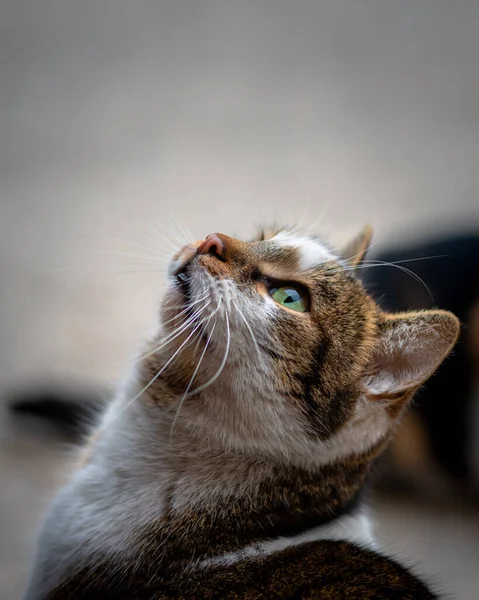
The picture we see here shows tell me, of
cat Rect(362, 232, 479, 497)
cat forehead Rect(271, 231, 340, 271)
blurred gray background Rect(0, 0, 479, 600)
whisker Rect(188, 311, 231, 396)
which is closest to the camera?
whisker Rect(188, 311, 231, 396)

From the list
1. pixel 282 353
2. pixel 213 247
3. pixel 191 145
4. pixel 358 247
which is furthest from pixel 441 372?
pixel 191 145

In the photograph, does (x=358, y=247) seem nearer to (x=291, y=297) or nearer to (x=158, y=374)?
(x=291, y=297)

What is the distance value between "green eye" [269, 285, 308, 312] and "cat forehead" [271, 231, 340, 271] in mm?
37

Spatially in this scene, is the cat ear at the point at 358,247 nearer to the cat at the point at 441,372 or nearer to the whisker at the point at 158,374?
the cat at the point at 441,372

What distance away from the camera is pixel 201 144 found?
1333mm

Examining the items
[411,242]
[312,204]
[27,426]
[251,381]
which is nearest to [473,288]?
[411,242]

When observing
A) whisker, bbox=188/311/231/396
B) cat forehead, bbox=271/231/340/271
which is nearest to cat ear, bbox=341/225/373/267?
cat forehead, bbox=271/231/340/271

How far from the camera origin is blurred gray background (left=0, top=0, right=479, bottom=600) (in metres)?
1.12

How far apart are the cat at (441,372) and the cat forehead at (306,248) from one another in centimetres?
12

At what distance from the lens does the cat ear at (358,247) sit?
34.7 inches

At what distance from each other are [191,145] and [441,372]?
2.49 ft

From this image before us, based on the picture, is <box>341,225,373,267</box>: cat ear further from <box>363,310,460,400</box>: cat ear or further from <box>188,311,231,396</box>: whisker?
<box>188,311,231,396</box>: whisker

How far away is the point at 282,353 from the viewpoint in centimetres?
73

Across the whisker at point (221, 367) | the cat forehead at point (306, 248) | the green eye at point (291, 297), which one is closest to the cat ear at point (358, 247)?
the cat forehead at point (306, 248)
